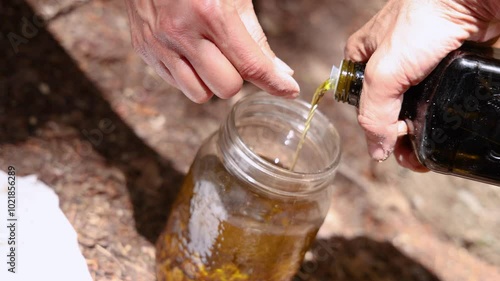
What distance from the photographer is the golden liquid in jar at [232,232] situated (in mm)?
1069

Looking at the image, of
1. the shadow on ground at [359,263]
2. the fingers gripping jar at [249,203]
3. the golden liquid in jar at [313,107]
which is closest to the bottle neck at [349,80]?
the golden liquid in jar at [313,107]

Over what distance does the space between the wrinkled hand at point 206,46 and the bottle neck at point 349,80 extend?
7cm

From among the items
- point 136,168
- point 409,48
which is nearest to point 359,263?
point 136,168

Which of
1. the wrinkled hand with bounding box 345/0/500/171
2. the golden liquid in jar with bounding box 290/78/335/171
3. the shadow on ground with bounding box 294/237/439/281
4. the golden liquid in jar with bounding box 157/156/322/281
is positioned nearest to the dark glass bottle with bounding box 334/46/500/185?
the wrinkled hand with bounding box 345/0/500/171

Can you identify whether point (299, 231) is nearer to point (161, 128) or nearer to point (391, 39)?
point (391, 39)

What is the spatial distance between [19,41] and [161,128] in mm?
363

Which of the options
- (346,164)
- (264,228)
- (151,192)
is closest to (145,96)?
(151,192)

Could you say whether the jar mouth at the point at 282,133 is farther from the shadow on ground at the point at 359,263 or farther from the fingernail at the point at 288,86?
the shadow on ground at the point at 359,263

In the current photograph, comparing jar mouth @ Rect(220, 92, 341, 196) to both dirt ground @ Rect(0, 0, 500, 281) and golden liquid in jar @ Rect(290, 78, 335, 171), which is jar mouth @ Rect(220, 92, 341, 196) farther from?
dirt ground @ Rect(0, 0, 500, 281)

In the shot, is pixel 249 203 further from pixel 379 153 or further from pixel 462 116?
pixel 462 116

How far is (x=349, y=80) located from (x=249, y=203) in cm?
25

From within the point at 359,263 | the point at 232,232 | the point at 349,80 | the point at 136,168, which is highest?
the point at 349,80

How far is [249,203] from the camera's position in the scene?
1.07 meters

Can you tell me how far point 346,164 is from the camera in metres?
1.62
